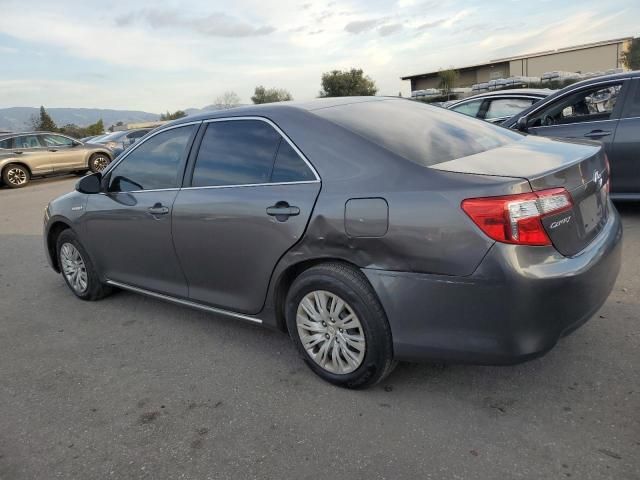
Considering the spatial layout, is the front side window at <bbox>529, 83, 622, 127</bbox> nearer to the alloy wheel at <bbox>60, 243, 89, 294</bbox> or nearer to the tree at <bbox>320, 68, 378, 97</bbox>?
the alloy wheel at <bbox>60, 243, 89, 294</bbox>

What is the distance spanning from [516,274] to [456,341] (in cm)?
44

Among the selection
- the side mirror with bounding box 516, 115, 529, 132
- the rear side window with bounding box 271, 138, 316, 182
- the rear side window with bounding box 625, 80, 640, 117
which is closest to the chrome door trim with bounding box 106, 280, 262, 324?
the rear side window with bounding box 271, 138, 316, 182

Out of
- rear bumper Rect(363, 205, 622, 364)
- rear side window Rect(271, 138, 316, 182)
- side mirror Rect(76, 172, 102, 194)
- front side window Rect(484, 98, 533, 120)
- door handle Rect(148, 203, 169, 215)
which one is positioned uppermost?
front side window Rect(484, 98, 533, 120)

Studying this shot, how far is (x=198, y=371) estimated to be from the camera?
3332 millimetres

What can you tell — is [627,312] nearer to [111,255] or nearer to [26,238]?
[111,255]

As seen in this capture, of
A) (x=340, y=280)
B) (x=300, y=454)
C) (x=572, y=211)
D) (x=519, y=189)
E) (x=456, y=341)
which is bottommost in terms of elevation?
(x=300, y=454)

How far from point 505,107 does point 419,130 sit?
657 centimetres

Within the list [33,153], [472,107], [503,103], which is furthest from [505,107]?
[33,153]

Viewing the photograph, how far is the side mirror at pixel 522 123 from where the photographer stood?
6082mm

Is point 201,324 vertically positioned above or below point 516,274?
below

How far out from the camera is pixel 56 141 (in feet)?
52.4

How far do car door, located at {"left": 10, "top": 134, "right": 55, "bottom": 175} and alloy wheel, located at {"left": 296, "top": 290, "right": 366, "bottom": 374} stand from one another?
1502 cm

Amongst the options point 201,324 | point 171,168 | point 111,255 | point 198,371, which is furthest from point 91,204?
point 198,371

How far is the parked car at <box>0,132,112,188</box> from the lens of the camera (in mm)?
15000
